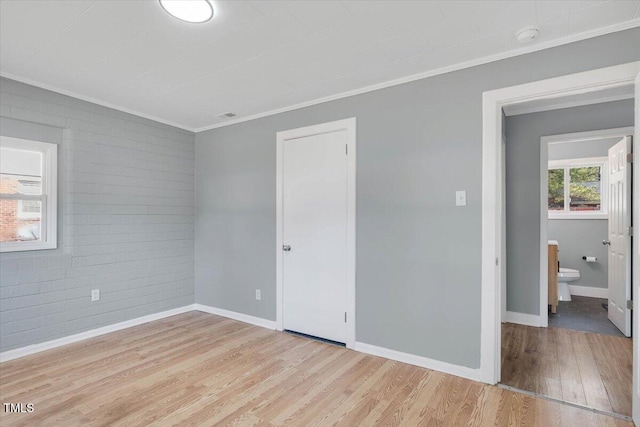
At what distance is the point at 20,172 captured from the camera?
304cm

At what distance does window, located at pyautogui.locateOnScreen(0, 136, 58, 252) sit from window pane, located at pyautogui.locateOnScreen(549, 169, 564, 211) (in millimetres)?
6840

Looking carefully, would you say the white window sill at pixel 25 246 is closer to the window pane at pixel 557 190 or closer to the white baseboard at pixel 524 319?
the white baseboard at pixel 524 319

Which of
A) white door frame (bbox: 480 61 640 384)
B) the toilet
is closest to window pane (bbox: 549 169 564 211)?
the toilet

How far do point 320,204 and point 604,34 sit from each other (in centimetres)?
244

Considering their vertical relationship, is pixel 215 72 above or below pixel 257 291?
above

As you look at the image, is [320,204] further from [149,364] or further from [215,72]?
[149,364]

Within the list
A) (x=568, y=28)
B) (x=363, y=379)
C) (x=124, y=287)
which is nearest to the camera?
(x=568, y=28)

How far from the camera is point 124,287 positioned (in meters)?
3.76

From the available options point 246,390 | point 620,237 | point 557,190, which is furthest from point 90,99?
point 557,190

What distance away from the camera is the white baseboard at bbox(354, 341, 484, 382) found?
8.44 feet

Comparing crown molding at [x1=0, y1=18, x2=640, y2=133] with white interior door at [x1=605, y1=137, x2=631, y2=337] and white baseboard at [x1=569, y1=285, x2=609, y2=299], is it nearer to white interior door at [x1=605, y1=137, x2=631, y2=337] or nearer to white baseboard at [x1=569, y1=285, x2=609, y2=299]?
white interior door at [x1=605, y1=137, x2=631, y2=337]

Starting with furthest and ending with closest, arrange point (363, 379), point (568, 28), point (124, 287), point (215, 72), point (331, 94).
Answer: point (124, 287) < point (331, 94) < point (215, 72) < point (363, 379) < point (568, 28)

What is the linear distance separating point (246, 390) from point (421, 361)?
1.41m

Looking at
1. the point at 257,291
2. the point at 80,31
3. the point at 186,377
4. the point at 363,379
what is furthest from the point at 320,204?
the point at 80,31
